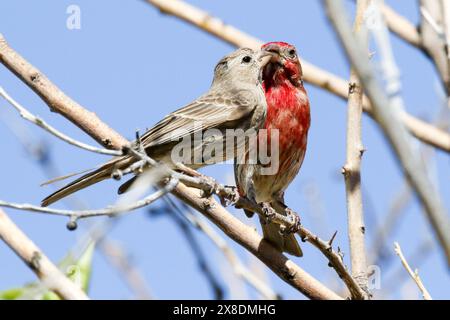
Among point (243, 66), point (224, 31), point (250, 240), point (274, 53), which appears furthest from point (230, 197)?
point (274, 53)

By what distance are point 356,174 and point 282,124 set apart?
2.90 metres

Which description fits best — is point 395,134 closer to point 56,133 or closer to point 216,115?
point 56,133

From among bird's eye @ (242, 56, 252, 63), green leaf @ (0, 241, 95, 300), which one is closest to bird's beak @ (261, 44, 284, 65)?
bird's eye @ (242, 56, 252, 63)

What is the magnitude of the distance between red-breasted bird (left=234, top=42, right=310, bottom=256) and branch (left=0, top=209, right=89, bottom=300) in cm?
428

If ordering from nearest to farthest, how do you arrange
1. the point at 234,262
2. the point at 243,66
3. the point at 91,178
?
the point at 234,262, the point at 91,178, the point at 243,66

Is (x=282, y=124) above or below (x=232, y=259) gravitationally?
above

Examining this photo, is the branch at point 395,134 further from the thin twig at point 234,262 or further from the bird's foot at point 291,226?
the bird's foot at point 291,226

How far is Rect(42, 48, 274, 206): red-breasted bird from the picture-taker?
580 cm

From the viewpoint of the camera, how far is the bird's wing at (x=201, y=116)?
6.67 m

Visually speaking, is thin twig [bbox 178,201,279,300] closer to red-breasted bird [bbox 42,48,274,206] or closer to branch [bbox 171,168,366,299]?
branch [bbox 171,168,366,299]

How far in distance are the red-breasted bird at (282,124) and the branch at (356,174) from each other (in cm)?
203

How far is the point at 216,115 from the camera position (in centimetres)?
712
